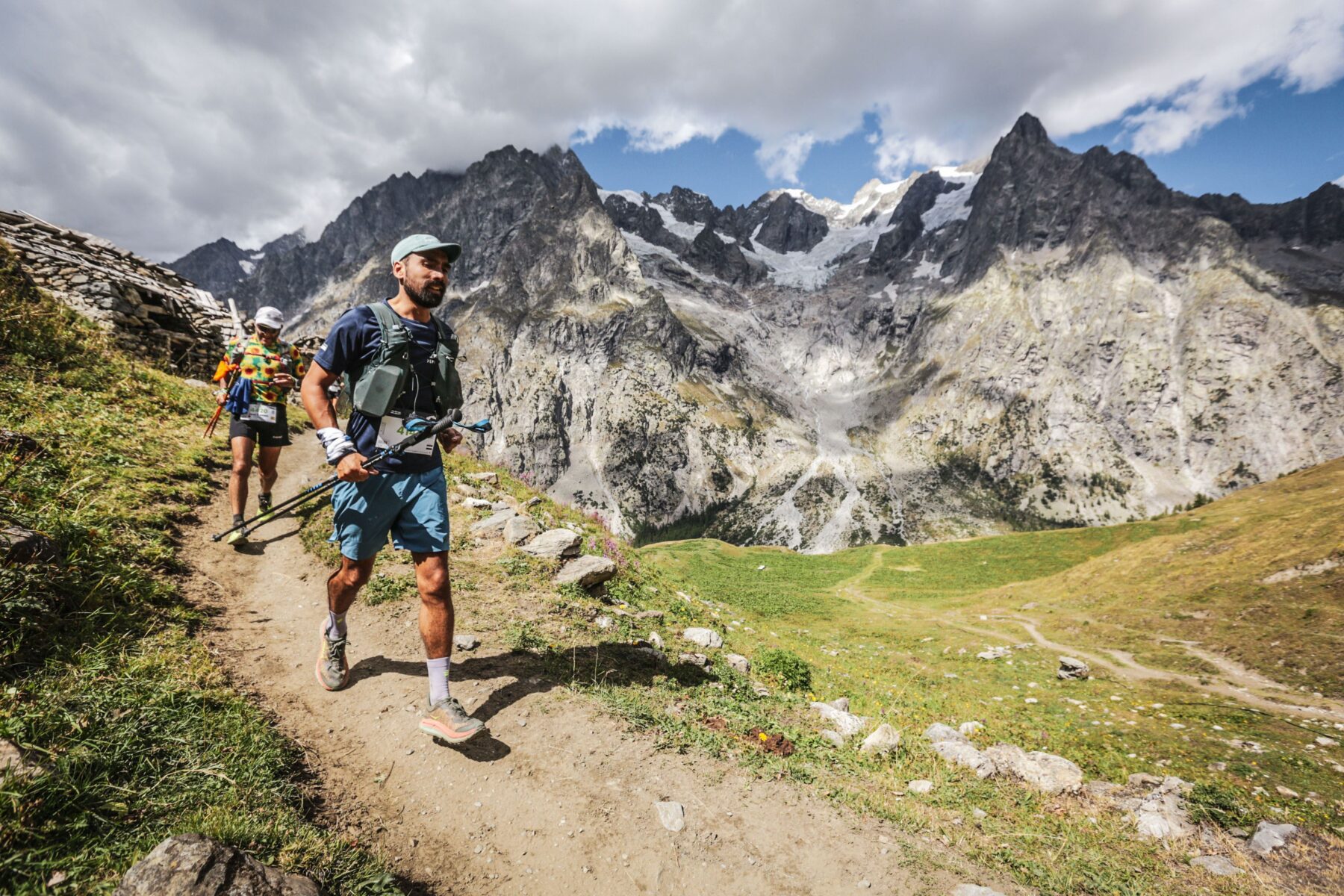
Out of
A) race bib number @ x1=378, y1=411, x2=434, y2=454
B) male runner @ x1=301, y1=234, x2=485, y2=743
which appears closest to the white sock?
male runner @ x1=301, y1=234, x2=485, y2=743

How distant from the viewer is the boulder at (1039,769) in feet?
22.1

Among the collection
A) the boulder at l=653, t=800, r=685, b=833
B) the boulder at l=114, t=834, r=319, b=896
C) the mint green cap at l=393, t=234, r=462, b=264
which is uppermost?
the mint green cap at l=393, t=234, r=462, b=264

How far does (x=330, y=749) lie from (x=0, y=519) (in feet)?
13.1

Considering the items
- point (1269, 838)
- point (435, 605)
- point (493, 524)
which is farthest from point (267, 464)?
point (1269, 838)

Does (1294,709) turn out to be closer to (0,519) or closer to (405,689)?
(405,689)

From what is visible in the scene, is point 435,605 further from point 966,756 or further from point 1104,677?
point 1104,677

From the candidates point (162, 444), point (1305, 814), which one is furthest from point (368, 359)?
point (1305, 814)

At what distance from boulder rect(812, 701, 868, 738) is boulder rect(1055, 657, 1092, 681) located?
14029 mm

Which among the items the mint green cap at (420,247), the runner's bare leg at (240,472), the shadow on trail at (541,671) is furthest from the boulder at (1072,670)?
the runner's bare leg at (240,472)

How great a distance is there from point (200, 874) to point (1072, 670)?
21.6 metres

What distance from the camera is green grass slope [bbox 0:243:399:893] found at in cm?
293

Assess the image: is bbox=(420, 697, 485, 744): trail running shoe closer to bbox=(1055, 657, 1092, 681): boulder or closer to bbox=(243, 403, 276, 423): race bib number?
bbox=(243, 403, 276, 423): race bib number

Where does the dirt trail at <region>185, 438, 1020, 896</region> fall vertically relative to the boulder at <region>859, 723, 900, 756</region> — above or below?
above

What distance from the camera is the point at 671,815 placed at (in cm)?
481
